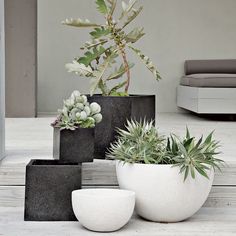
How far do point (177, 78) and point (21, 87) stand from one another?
208 cm

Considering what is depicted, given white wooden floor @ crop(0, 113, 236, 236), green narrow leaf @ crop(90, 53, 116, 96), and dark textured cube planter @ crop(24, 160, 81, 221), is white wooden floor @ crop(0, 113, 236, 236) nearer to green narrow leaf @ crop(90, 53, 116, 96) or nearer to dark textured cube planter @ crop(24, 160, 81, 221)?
dark textured cube planter @ crop(24, 160, 81, 221)

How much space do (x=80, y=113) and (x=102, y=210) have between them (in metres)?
0.43

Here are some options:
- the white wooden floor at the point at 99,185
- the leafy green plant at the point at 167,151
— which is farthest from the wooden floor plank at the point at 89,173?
the leafy green plant at the point at 167,151

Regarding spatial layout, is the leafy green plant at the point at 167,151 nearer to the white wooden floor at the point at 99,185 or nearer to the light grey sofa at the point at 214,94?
the white wooden floor at the point at 99,185

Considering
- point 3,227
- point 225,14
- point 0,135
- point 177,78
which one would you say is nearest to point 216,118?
→ point 177,78

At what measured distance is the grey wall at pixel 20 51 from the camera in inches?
184

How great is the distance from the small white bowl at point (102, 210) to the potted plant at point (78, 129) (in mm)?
267

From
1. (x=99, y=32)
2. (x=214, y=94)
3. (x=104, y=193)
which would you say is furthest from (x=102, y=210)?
(x=214, y=94)

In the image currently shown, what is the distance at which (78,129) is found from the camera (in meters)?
2.02

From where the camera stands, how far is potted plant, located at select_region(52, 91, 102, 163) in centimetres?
202

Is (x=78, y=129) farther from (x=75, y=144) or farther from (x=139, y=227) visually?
(x=139, y=227)

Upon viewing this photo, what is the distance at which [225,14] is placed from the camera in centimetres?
627

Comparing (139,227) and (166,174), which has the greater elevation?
(166,174)

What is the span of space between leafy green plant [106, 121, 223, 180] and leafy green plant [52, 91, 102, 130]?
134 mm
